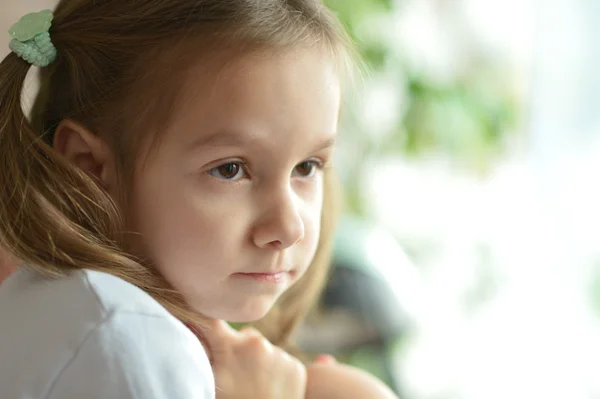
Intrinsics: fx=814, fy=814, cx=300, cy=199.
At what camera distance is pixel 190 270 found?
0.84m

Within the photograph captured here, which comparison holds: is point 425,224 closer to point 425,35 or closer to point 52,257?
point 425,35

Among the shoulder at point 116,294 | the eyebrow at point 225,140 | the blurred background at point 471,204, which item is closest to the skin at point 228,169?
the eyebrow at point 225,140

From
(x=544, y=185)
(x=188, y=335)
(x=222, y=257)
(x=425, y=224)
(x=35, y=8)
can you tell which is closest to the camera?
(x=188, y=335)

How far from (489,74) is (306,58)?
2.75 ft

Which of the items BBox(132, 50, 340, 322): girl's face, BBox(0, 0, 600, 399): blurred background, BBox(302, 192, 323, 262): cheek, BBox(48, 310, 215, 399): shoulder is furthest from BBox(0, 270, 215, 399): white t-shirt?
BBox(0, 0, 600, 399): blurred background

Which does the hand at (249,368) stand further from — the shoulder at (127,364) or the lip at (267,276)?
the shoulder at (127,364)

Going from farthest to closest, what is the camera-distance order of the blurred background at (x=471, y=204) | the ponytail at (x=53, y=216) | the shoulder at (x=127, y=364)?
1. the blurred background at (x=471, y=204)
2. the ponytail at (x=53, y=216)
3. the shoulder at (x=127, y=364)

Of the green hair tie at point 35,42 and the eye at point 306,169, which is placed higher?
the green hair tie at point 35,42

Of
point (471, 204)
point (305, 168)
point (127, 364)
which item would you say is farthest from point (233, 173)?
point (471, 204)

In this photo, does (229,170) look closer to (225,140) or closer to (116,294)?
(225,140)

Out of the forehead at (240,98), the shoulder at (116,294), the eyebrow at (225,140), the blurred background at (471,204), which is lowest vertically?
the blurred background at (471,204)

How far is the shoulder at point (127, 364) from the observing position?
2.16 feet

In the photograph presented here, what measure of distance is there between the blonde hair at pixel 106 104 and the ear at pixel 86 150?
0.04ft

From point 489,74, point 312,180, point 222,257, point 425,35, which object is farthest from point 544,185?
point 222,257
